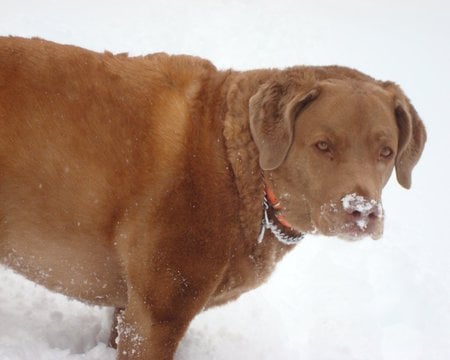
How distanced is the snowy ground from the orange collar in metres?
1.39

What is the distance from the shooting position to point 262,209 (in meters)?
3.83

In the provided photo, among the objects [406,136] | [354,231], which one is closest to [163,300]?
[354,231]

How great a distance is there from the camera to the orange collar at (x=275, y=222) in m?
3.83

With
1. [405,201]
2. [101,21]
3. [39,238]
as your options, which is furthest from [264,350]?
[101,21]

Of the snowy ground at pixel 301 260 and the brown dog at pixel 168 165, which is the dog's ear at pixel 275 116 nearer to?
the brown dog at pixel 168 165

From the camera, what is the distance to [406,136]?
149 inches

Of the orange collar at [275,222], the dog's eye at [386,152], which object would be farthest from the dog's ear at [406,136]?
the orange collar at [275,222]

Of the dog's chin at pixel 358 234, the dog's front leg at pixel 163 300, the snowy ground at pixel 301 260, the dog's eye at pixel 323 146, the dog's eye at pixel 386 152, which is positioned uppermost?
the dog's eye at pixel 323 146

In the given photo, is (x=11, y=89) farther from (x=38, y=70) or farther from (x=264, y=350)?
(x=264, y=350)

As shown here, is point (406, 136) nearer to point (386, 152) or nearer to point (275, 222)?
point (386, 152)

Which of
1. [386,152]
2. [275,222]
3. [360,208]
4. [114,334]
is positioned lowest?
[114,334]

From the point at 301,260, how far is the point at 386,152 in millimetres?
3333

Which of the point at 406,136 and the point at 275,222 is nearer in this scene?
the point at 406,136

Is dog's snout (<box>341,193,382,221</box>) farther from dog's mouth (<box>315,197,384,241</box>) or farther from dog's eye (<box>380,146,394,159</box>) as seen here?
dog's eye (<box>380,146,394,159</box>)
